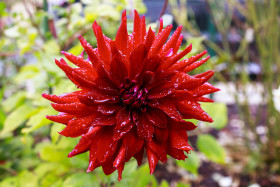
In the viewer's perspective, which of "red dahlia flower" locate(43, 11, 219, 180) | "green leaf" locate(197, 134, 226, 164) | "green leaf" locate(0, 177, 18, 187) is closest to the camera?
"red dahlia flower" locate(43, 11, 219, 180)

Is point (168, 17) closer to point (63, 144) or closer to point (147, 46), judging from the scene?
point (147, 46)

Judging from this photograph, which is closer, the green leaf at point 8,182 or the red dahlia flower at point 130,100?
the red dahlia flower at point 130,100

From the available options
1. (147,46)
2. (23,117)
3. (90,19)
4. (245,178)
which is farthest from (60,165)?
(245,178)

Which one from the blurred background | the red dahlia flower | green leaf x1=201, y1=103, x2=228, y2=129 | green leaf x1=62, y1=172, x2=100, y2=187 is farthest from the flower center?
green leaf x1=201, y1=103, x2=228, y2=129

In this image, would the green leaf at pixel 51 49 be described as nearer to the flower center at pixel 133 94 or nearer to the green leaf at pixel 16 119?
the green leaf at pixel 16 119

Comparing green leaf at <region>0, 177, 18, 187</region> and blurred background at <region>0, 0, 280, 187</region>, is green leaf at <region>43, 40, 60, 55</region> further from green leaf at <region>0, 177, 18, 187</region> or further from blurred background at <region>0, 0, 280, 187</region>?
green leaf at <region>0, 177, 18, 187</region>

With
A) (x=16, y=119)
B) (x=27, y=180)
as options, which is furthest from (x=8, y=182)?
(x=16, y=119)

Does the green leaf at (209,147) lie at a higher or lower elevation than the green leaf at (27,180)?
lower

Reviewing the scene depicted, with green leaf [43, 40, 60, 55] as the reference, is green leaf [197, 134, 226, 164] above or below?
below

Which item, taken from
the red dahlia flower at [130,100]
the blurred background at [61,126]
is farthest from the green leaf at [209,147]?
the red dahlia flower at [130,100]
